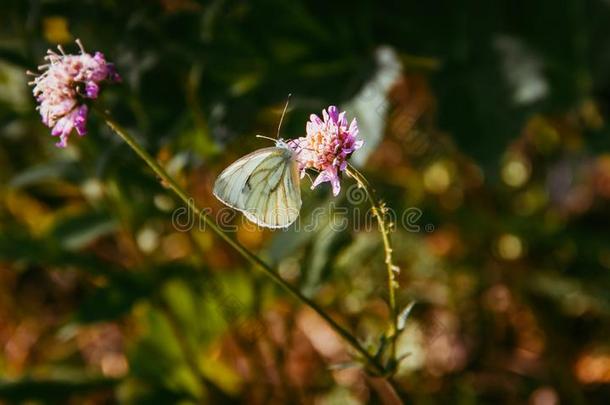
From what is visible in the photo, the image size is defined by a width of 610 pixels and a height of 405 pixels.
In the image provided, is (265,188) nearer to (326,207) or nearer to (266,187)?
(266,187)

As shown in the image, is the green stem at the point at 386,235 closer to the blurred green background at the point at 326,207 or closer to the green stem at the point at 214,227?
the green stem at the point at 214,227

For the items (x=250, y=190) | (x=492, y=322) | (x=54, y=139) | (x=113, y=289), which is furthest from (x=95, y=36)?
(x=492, y=322)

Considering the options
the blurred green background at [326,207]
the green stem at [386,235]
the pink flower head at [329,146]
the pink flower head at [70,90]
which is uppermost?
the blurred green background at [326,207]

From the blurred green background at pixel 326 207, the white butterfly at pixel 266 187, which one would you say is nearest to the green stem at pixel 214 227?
the white butterfly at pixel 266 187

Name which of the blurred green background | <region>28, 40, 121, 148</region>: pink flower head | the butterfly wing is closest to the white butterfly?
the butterfly wing

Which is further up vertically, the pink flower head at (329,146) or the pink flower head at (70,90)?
the pink flower head at (70,90)

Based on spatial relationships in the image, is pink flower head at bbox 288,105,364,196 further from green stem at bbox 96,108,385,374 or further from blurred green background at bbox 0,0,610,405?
blurred green background at bbox 0,0,610,405

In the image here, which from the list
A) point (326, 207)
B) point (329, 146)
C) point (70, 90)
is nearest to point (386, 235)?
point (329, 146)
